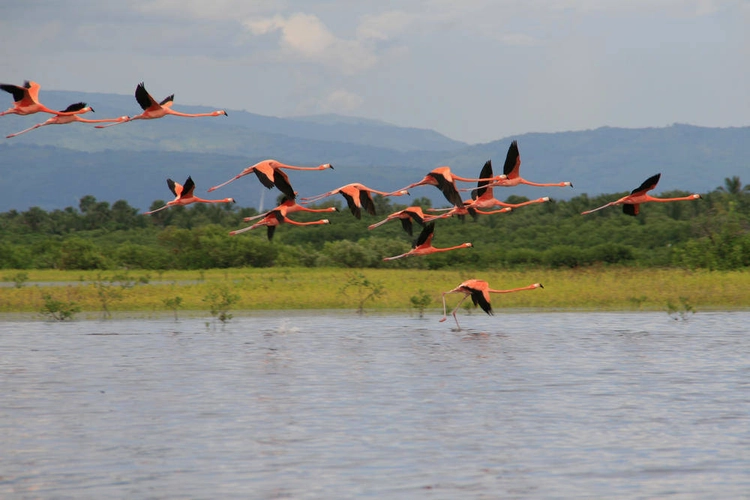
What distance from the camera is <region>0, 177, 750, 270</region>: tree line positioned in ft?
115

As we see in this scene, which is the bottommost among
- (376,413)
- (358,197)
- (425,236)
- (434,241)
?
(376,413)

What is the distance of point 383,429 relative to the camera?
38.9 feet

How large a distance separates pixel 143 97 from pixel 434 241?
29602 mm

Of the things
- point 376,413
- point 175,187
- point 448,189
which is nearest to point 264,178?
point 448,189

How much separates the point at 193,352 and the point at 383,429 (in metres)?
7.34

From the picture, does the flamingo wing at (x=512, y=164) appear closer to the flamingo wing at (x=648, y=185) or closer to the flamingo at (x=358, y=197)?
the flamingo wing at (x=648, y=185)

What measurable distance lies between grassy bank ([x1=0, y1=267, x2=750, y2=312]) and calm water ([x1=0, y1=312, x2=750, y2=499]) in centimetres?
430

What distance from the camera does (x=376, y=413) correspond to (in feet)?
42.0

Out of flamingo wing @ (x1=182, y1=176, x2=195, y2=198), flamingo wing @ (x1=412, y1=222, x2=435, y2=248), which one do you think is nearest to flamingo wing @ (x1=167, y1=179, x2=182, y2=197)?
flamingo wing @ (x1=182, y1=176, x2=195, y2=198)

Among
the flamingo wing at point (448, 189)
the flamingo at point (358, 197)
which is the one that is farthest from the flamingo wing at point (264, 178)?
the flamingo wing at point (448, 189)

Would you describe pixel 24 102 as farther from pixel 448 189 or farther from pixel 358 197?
pixel 448 189

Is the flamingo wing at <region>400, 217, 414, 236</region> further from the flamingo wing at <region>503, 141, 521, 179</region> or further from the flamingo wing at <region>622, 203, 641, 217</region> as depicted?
the flamingo wing at <region>622, 203, 641, 217</region>

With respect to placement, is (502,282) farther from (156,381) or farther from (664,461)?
(664,461)

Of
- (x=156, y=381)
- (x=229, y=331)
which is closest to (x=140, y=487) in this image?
(x=156, y=381)
